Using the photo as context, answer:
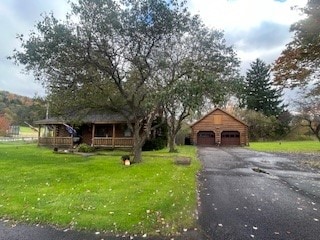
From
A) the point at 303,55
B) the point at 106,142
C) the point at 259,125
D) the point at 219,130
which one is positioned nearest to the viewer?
the point at 303,55

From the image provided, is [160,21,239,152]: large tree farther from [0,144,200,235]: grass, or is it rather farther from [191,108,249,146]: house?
[191,108,249,146]: house

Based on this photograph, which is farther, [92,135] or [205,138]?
[205,138]

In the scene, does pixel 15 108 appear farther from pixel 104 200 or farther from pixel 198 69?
pixel 104 200

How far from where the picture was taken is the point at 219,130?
3778 centimetres

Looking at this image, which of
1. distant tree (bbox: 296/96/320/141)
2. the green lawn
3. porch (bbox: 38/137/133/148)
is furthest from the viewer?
distant tree (bbox: 296/96/320/141)

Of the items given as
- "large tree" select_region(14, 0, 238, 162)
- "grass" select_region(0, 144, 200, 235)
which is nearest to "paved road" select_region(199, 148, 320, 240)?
"grass" select_region(0, 144, 200, 235)

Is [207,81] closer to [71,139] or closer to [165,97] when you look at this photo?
[165,97]

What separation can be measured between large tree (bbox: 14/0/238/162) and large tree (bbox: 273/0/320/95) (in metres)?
5.10

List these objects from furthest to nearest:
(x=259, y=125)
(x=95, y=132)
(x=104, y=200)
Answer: (x=259, y=125), (x=95, y=132), (x=104, y=200)

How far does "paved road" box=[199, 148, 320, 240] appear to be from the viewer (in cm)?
500

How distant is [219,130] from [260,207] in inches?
1251

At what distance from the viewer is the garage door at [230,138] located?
123ft

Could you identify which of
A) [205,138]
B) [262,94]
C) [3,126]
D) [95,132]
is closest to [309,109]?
[205,138]

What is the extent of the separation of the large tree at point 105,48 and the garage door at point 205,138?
2378 cm
